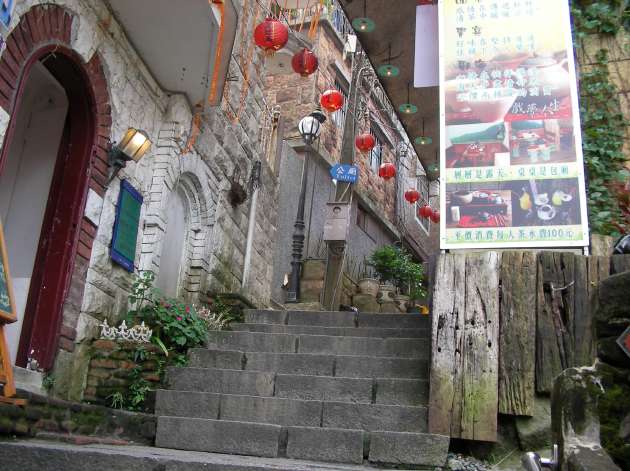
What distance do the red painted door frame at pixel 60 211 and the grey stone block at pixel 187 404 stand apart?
1030mm

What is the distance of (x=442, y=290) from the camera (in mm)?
4477

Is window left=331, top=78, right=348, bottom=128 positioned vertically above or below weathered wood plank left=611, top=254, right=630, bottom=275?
above

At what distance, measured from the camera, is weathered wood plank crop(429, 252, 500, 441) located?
13.5 feet

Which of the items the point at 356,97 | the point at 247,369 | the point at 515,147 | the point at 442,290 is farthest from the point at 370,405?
the point at 356,97

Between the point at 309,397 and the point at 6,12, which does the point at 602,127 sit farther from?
the point at 6,12

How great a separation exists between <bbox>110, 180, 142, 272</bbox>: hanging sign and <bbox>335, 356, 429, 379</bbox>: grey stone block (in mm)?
2403

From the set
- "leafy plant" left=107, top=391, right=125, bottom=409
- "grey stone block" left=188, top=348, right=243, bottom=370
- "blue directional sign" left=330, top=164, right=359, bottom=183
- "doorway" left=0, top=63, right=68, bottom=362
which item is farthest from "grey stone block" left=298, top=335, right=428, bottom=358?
"blue directional sign" left=330, top=164, right=359, bottom=183

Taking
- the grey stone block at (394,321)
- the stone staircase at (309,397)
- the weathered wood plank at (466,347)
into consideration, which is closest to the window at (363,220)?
the grey stone block at (394,321)

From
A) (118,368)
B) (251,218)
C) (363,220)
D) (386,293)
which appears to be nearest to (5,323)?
(118,368)

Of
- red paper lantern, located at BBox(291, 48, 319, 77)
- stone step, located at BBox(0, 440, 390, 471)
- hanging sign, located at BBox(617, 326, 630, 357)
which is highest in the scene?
red paper lantern, located at BBox(291, 48, 319, 77)

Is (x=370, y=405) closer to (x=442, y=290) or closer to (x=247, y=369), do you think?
(x=442, y=290)

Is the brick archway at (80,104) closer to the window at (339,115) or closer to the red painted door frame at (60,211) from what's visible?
the red painted door frame at (60,211)

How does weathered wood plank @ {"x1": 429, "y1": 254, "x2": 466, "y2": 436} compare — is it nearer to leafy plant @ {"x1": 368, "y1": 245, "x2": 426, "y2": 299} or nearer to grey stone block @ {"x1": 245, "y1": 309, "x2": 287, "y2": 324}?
grey stone block @ {"x1": 245, "y1": 309, "x2": 287, "y2": 324}

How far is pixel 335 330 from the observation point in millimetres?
6113
